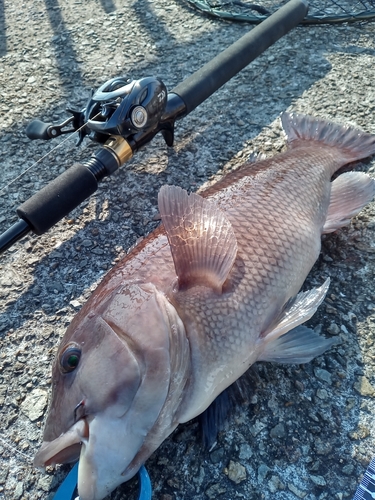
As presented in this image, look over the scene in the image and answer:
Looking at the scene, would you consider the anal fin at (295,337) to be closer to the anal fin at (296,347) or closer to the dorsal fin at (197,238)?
the anal fin at (296,347)

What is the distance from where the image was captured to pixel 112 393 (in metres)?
1.34

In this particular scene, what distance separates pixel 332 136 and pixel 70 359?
80.0 inches

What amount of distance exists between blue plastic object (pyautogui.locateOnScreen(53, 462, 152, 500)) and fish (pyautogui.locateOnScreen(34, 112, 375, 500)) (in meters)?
0.09

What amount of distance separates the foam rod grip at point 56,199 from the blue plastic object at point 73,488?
1.08 metres

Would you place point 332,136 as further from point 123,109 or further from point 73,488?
point 73,488

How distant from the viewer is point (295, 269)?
6.15 ft

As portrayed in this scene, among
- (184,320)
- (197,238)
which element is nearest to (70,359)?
(184,320)

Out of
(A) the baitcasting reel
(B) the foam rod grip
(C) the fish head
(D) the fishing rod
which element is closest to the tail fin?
(D) the fishing rod

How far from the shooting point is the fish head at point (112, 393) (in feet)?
4.31

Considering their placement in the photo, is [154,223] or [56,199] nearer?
[56,199]

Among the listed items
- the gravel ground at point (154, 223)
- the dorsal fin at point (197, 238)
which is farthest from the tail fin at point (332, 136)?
the dorsal fin at point (197, 238)

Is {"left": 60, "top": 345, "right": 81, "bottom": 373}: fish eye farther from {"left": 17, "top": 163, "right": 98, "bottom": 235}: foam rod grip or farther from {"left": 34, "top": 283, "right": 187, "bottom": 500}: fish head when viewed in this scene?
{"left": 17, "top": 163, "right": 98, "bottom": 235}: foam rod grip

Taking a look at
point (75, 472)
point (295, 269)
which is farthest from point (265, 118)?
point (75, 472)

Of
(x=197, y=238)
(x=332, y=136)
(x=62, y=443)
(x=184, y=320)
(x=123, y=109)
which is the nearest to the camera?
(x=62, y=443)
